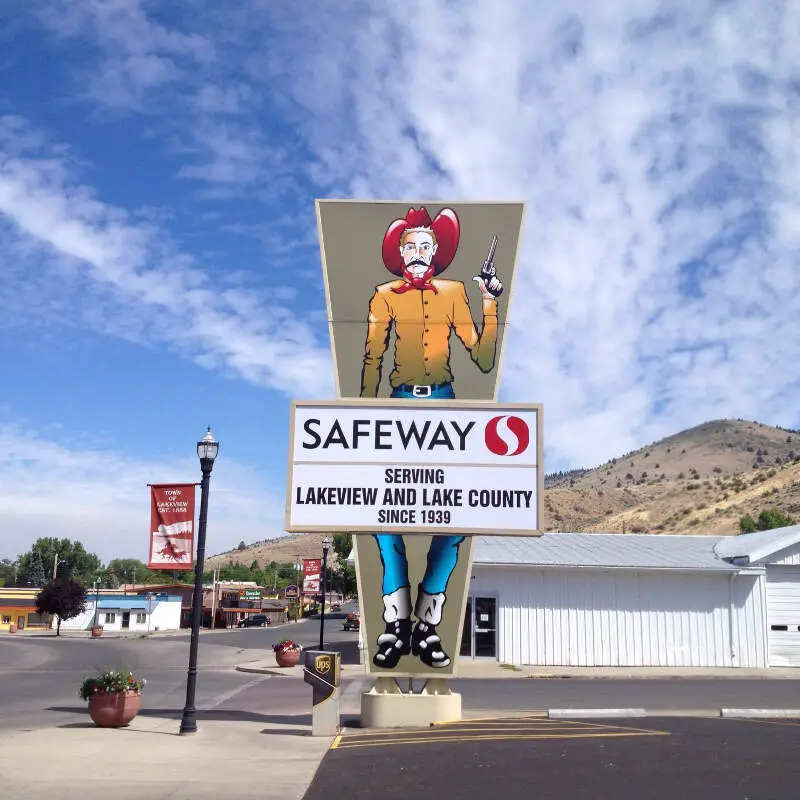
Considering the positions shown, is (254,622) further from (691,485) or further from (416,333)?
(416,333)

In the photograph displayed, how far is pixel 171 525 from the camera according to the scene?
15.4 meters

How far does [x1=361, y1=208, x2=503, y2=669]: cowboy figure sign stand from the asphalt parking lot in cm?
Result: 234

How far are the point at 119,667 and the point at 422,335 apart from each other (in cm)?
842

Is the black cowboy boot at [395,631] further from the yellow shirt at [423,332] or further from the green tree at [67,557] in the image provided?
the green tree at [67,557]

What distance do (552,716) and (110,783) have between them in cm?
866

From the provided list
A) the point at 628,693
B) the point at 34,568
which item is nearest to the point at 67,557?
the point at 34,568

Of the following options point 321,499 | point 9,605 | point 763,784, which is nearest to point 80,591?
point 9,605

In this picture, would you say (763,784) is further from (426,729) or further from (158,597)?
(158,597)

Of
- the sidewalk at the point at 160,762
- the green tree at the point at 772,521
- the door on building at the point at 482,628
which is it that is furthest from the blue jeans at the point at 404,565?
the green tree at the point at 772,521

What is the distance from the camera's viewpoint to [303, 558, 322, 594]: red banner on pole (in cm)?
3847

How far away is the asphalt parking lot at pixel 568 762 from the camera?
9625 mm

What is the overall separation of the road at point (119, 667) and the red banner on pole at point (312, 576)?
342cm

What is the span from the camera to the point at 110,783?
10297mm

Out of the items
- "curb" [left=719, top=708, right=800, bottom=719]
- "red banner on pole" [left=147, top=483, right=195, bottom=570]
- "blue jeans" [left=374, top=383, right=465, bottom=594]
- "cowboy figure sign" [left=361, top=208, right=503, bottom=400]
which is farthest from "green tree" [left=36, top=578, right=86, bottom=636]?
"curb" [left=719, top=708, right=800, bottom=719]
